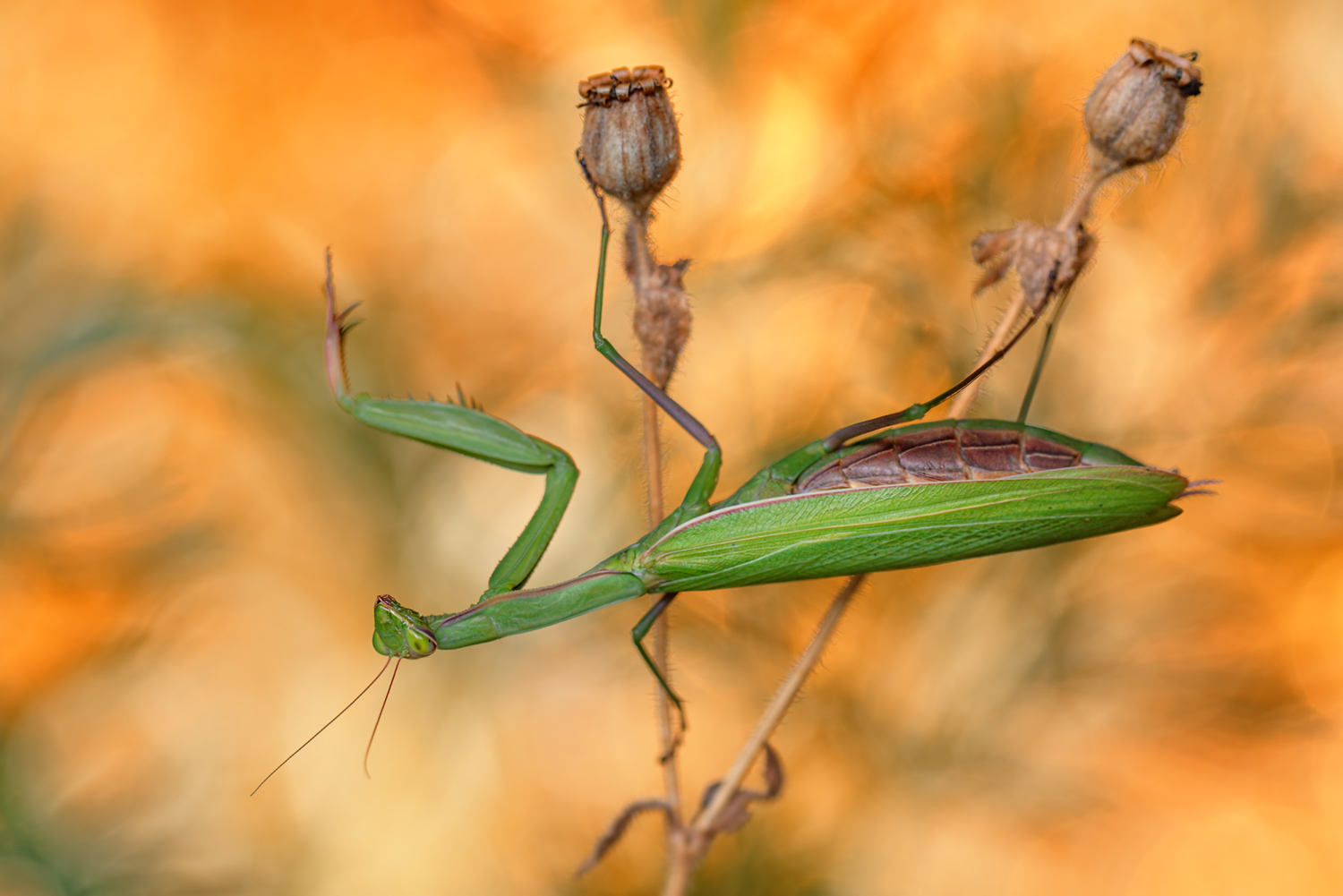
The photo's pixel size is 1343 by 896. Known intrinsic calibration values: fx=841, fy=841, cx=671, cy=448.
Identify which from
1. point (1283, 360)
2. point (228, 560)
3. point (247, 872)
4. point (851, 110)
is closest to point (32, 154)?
point (228, 560)

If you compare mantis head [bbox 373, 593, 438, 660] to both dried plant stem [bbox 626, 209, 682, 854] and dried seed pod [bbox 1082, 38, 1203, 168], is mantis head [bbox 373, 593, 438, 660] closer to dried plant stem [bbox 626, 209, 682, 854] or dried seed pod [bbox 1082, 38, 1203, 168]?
dried plant stem [bbox 626, 209, 682, 854]

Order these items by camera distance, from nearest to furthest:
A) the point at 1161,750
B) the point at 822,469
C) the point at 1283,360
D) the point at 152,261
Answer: the point at 822,469 < the point at 1283,360 < the point at 1161,750 < the point at 152,261

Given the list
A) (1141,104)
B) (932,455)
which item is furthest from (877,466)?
(1141,104)

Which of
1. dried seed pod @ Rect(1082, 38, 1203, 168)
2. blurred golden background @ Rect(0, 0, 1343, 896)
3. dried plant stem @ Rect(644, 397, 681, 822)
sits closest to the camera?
dried seed pod @ Rect(1082, 38, 1203, 168)

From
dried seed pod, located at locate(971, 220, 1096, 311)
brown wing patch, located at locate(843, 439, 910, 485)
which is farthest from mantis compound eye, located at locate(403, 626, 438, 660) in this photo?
dried seed pod, located at locate(971, 220, 1096, 311)

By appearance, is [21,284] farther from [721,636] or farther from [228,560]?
[721,636]
